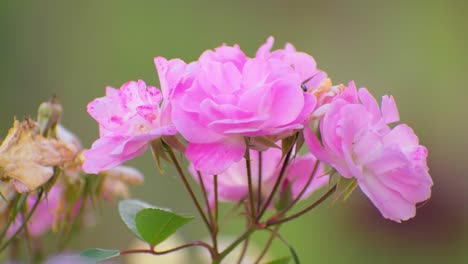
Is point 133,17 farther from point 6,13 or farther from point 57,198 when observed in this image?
point 57,198

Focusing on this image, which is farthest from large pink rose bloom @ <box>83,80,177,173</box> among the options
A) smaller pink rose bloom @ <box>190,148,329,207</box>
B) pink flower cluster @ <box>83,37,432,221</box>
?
smaller pink rose bloom @ <box>190,148,329,207</box>

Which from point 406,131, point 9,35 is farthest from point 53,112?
point 9,35

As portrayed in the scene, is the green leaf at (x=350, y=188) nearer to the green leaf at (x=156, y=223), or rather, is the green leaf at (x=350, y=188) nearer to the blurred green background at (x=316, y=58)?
the green leaf at (x=156, y=223)

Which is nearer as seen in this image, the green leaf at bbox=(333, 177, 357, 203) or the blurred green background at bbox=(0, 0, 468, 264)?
the green leaf at bbox=(333, 177, 357, 203)

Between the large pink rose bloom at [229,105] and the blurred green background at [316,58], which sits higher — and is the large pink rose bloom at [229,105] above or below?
above

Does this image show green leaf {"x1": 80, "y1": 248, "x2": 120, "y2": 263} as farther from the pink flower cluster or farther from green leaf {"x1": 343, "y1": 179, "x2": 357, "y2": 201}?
green leaf {"x1": 343, "y1": 179, "x2": 357, "y2": 201}

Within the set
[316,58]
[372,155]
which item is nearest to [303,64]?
[372,155]

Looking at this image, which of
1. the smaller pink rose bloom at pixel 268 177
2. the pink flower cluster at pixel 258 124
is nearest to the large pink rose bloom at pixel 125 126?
the pink flower cluster at pixel 258 124
